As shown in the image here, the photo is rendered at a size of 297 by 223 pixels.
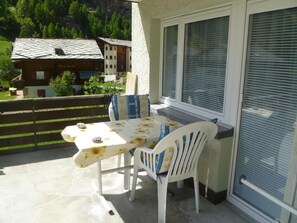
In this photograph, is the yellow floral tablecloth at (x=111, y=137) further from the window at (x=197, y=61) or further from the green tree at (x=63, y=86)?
the green tree at (x=63, y=86)

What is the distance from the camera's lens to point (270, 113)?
8.20 feet

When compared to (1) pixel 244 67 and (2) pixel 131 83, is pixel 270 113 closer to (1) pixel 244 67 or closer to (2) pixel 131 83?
(1) pixel 244 67

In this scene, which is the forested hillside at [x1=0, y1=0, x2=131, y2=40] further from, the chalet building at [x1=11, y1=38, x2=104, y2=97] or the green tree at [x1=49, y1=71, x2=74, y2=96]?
the green tree at [x1=49, y1=71, x2=74, y2=96]

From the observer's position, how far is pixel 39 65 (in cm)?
2052

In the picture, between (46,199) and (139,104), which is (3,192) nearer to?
(46,199)

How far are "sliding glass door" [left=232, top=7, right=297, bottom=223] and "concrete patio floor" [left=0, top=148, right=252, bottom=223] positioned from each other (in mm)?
487

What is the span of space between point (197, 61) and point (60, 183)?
8.02ft

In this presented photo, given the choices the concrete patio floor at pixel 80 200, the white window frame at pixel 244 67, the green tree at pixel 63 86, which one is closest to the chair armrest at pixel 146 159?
the concrete patio floor at pixel 80 200

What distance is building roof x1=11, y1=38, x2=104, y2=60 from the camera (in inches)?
762

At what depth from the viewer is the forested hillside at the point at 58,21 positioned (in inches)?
1577

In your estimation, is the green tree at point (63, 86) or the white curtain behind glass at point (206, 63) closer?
the white curtain behind glass at point (206, 63)

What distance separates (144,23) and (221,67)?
1.92 meters

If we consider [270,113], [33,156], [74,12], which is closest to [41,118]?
[33,156]

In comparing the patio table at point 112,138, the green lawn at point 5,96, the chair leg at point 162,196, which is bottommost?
the green lawn at point 5,96
